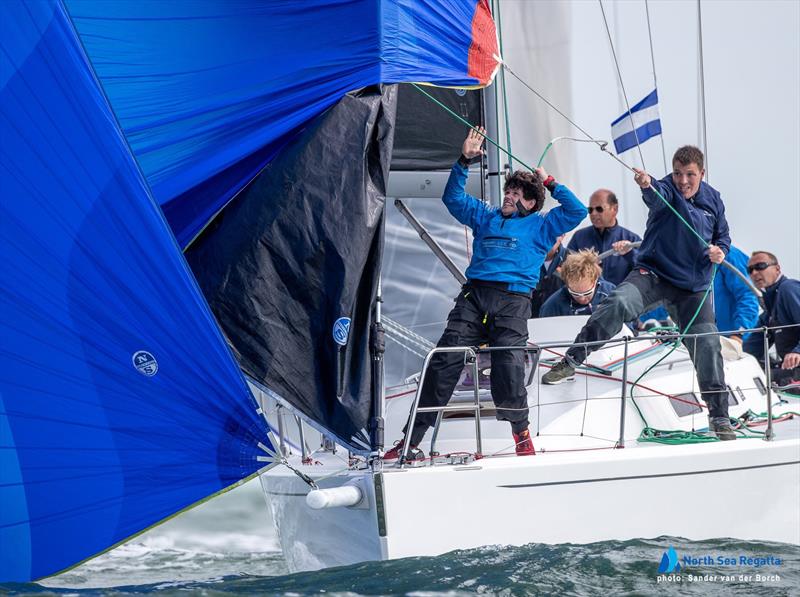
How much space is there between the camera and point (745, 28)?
938 cm

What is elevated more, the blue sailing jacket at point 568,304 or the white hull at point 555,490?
the blue sailing jacket at point 568,304

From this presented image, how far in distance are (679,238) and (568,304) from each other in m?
0.89

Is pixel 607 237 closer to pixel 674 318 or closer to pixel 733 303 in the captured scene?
pixel 733 303

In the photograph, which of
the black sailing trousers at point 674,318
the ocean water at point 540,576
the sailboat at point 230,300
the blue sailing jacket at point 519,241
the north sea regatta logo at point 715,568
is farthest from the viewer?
the black sailing trousers at point 674,318

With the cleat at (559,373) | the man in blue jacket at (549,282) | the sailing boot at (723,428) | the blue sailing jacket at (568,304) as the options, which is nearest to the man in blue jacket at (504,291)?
the cleat at (559,373)

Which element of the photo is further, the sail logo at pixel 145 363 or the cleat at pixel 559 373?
the cleat at pixel 559 373

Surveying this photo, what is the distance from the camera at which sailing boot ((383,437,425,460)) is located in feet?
12.9

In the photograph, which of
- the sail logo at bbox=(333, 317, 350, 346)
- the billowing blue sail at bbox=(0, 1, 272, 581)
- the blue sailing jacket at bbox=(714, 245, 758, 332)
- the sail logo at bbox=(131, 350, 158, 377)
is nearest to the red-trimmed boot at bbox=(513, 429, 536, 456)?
the sail logo at bbox=(333, 317, 350, 346)

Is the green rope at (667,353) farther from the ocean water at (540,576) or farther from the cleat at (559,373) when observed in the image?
the ocean water at (540,576)

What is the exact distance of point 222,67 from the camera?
3979 mm

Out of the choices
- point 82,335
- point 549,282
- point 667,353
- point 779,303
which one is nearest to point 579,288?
point 667,353

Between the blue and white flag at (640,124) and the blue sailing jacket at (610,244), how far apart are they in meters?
0.82

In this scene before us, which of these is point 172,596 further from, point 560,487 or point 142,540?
point 142,540

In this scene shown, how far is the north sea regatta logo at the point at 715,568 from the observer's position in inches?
144
